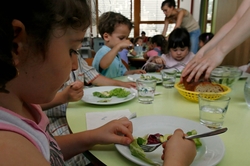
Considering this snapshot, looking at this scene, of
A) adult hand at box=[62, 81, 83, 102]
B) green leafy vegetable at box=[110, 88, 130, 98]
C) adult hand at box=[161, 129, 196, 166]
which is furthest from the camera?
green leafy vegetable at box=[110, 88, 130, 98]

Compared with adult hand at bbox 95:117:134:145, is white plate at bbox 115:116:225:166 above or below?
below

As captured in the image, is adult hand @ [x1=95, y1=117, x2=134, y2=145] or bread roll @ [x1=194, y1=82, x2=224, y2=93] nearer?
adult hand @ [x1=95, y1=117, x2=134, y2=145]

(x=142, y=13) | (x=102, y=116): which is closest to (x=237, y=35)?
(x=102, y=116)

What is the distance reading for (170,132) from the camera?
2.49 ft

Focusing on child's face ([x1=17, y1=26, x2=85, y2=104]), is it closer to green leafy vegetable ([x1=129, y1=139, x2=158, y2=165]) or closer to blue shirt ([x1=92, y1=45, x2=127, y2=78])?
green leafy vegetable ([x1=129, y1=139, x2=158, y2=165])

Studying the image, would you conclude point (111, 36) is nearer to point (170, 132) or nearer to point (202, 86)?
point (202, 86)

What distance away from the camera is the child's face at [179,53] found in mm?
2402

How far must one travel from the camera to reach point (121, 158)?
614 mm

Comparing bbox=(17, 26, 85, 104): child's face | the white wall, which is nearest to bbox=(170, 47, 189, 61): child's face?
bbox=(17, 26, 85, 104): child's face

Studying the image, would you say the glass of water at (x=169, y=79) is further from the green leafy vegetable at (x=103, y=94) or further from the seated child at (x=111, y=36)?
the seated child at (x=111, y=36)

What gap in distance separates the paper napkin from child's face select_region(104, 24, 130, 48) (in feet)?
3.93

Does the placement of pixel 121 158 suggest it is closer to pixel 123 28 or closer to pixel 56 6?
pixel 56 6

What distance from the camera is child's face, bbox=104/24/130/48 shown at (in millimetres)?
2027

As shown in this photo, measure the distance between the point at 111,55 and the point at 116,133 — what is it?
48.3 inches
